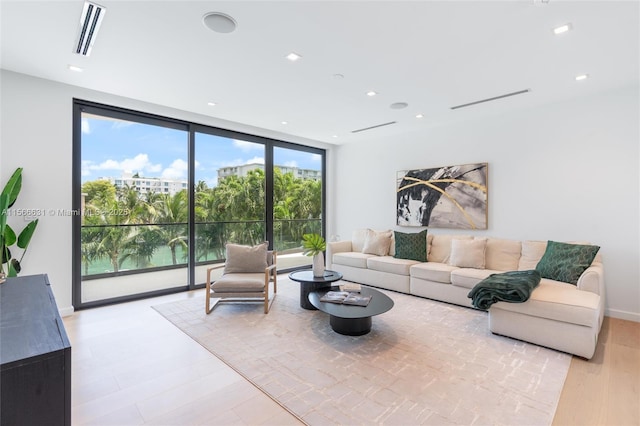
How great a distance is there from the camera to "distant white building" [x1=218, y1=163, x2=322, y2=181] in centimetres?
567

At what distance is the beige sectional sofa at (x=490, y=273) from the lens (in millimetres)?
2945

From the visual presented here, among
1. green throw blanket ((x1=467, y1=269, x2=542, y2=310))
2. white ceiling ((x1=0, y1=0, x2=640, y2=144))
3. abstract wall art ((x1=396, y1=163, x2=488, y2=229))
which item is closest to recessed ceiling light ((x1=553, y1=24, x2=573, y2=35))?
white ceiling ((x1=0, y1=0, x2=640, y2=144))

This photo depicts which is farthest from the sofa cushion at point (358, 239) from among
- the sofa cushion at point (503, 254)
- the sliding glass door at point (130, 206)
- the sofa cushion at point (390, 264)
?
the sliding glass door at point (130, 206)

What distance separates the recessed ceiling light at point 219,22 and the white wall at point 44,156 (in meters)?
2.49

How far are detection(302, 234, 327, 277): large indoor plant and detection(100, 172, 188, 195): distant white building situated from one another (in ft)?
7.78

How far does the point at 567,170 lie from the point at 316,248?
3.63m

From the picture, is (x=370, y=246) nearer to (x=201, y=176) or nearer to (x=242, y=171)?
(x=242, y=171)

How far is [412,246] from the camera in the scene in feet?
17.3

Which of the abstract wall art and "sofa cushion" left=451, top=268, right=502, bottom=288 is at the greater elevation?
the abstract wall art

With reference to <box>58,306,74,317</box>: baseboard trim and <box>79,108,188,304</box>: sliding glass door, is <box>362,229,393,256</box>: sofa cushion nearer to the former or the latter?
<box>79,108,188,304</box>: sliding glass door

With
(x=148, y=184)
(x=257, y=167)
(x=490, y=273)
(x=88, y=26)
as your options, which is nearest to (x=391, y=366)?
(x=490, y=273)

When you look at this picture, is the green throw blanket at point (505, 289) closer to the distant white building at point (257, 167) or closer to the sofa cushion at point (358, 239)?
the sofa cushion at point (358, 239)

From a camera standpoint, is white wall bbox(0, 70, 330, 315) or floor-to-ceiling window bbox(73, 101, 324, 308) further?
floor-to-ceiling window bbox(73, 101, 324, 308)

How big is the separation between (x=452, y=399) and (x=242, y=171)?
4.90 m
